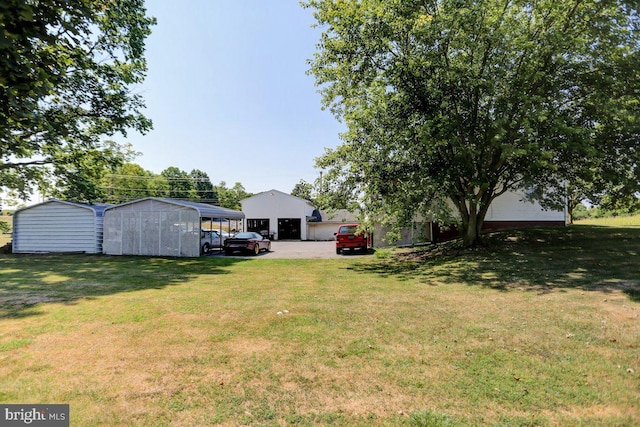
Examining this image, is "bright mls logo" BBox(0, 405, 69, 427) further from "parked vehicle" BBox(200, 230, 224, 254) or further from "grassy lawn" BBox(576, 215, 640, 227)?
"grassy lawn" BBox(576, 215, 640, 227)

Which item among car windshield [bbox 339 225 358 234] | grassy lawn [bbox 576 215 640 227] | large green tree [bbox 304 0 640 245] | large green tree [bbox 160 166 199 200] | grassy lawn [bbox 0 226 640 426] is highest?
large green tree [bbox 160 166 199 200]

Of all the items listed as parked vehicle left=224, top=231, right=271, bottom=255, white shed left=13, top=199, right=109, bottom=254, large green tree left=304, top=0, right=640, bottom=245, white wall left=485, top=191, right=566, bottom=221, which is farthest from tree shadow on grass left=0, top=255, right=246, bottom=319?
white wall left=485, top=191, right=566, bottom=221

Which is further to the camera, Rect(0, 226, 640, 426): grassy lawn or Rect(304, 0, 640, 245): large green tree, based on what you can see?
Rect(304, 0, 640, 245): large green tree

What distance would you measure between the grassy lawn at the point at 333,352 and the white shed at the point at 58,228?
1214 centimetres

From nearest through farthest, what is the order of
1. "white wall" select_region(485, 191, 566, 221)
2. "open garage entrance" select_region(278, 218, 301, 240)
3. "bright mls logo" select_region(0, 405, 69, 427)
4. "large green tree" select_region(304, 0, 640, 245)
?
"bright mls logo" select_region(0, 405, 69, 427), "large green tree" select_region(304, 0, 640, 245), "white wall" select_region(485, 191, 566, 221), "open garage entrance" select_region(278, 218, 301, 240)

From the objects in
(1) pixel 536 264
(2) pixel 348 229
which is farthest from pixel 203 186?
(1) pixel 536 264

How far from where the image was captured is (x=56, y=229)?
2031 centimetres

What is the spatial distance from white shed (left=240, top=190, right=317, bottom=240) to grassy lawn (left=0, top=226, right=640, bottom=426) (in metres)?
Result: 27.2

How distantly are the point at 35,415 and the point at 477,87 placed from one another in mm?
13539

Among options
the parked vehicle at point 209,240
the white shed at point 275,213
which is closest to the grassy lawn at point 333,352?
the parked vehicle at point 209,240

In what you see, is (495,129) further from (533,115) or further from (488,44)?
(488,44)

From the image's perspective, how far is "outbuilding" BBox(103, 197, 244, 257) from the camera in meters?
18.3

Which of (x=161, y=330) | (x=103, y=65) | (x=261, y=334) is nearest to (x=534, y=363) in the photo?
(x=261, y=334)

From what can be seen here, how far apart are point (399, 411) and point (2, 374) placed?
4388mm
